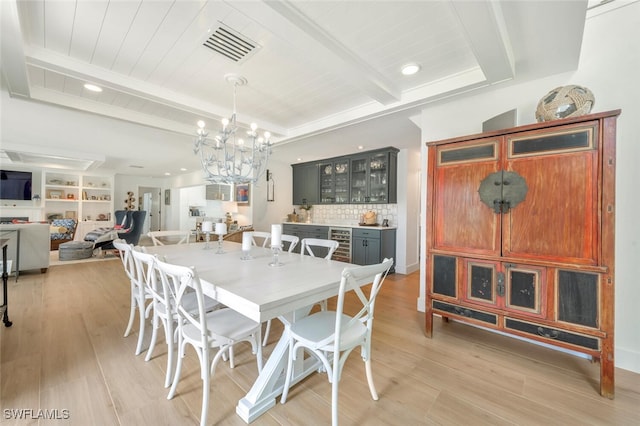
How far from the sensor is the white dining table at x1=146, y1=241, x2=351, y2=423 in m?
1.33

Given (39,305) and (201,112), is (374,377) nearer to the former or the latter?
(201,112)

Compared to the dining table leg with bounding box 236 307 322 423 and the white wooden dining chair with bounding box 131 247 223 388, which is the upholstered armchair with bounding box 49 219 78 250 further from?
the dining table leg with bounding box 236 307 322 423

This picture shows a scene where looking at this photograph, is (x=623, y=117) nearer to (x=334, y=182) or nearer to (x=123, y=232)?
(x=334, y=182)

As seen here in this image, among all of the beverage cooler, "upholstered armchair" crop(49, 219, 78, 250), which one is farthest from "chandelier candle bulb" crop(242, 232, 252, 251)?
"upholstered armchair" crop(49, 219, 78, 250)

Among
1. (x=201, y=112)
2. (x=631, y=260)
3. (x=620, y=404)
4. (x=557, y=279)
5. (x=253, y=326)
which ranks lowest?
(x=620, y=404)

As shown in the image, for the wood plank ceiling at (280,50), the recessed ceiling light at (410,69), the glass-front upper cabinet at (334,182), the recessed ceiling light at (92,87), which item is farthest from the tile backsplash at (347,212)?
the recessed ceiling light at (92,87)

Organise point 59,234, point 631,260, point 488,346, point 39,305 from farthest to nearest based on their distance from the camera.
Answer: point 59,234 < point 39,305 < point 488,346 < point 631,260

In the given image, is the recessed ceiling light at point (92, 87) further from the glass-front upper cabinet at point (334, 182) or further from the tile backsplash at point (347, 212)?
the tile backsplash at point (347, 212)

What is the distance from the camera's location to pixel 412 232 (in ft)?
16.7

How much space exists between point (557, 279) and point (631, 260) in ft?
2.29

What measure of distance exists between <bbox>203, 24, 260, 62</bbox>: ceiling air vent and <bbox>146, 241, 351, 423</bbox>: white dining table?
173 centimetres

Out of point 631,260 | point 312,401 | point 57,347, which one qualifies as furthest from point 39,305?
point 631,260

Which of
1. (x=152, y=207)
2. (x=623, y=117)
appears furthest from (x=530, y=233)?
(x=152, y=207)

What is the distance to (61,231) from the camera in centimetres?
701
